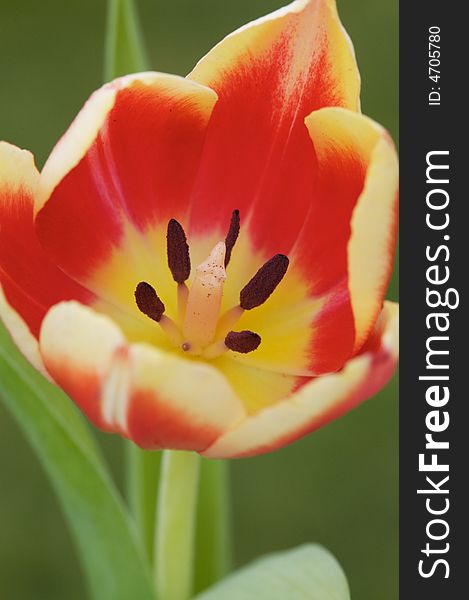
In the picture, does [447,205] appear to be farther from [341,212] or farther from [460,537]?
[460,537]

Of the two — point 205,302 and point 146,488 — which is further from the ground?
point 205,302

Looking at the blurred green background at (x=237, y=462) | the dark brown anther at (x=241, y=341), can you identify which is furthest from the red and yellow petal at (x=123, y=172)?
the blurred green background at (x=237, y=462)

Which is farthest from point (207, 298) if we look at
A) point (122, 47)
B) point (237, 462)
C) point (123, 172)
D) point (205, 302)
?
point (237, 462)

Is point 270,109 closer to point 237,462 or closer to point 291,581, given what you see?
point 291,581

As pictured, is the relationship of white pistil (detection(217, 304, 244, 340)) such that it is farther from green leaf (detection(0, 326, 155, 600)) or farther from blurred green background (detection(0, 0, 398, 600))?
blurred green background (detection(0, 0, 398, 600))

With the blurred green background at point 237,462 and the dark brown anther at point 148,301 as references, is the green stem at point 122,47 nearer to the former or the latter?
the dark brown anther at point 148,301

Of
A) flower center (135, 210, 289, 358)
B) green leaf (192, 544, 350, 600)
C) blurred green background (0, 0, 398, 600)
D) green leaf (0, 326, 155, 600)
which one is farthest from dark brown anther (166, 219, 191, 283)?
blurred green background (0, 0, 398, 600)
